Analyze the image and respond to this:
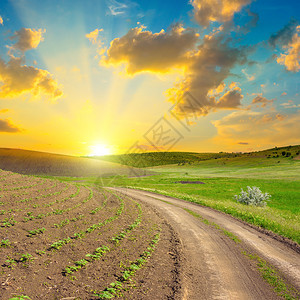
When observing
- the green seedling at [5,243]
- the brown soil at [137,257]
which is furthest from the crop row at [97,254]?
the green seedling at [5,243]

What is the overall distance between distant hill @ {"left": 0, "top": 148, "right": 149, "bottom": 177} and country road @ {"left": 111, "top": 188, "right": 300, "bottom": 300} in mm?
83582

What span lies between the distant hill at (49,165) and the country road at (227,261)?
274 ft

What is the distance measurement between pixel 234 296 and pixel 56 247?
975 cm

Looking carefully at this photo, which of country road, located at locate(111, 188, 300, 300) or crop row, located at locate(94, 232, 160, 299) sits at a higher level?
crop row, located at locate(94, 232, 160, 299)

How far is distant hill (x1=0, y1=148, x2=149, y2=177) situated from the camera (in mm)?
92688

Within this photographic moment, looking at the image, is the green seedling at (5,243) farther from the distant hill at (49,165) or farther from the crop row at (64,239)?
the distant hill at (49,165)

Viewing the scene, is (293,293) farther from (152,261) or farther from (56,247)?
(56,247)

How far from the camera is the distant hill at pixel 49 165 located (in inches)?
3649

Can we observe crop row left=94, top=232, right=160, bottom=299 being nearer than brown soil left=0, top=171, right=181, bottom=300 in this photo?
Yes

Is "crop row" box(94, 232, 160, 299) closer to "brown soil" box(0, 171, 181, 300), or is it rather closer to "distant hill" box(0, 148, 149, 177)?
"brown soil" box(0, 171, 181, 300)

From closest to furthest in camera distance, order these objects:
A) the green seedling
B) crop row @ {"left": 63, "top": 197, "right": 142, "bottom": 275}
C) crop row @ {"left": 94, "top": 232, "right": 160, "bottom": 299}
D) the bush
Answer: crop row @ {"left": 94, "top": 232, "right": 160, "bottom": 299} → crop row @ {"left": 63, "top": 197, "right": 142, "bottom": 275} → the green seedling → the bush

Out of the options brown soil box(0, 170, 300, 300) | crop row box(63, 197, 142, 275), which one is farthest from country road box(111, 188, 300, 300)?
crop row box(63, 197, 142, 275)

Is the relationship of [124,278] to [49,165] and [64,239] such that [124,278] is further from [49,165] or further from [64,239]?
[49,165]

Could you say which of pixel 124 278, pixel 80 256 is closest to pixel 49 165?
pixel 80 256
